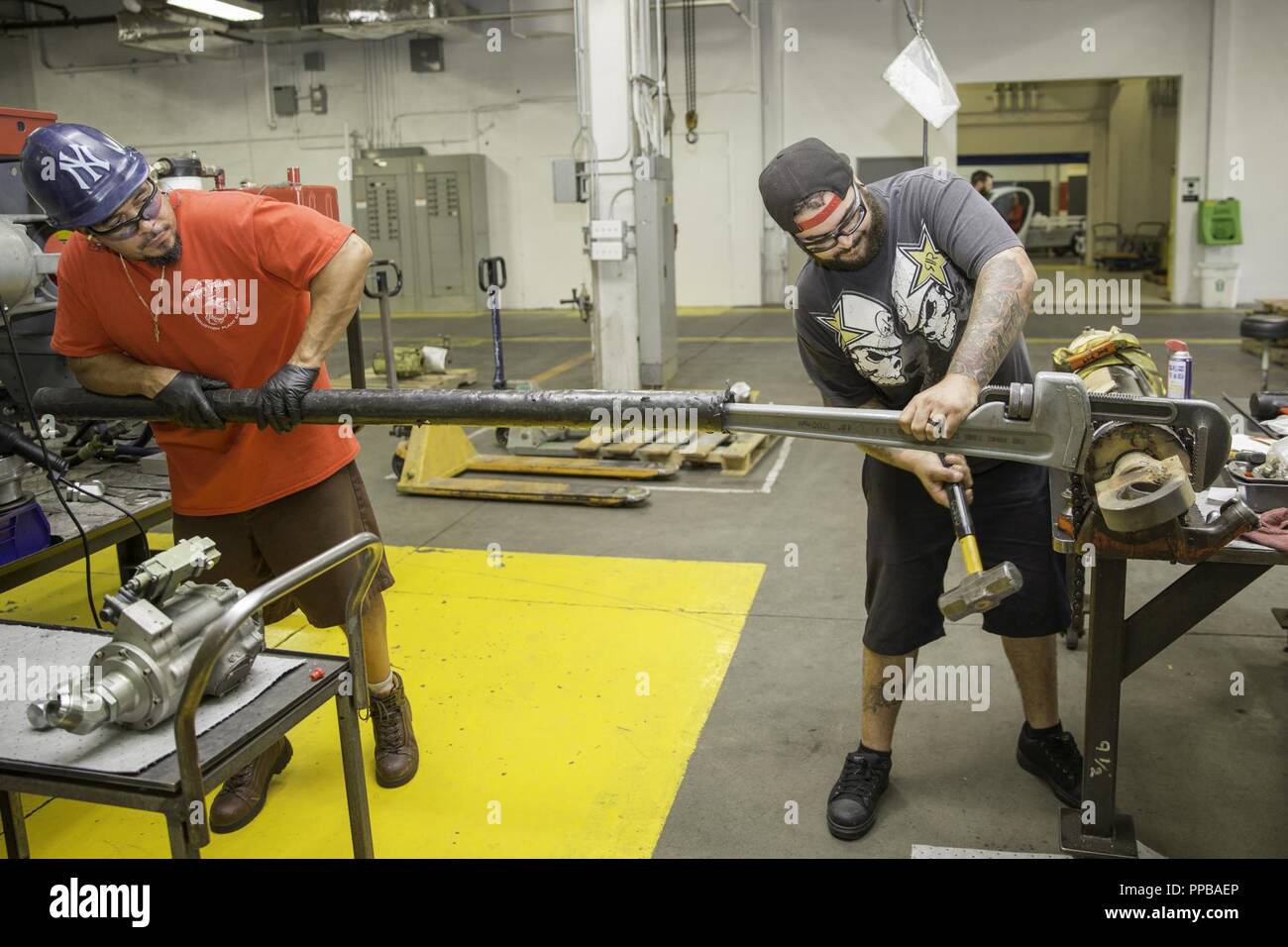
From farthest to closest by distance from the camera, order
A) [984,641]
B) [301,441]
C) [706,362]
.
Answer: [706,362] < [984,641] < [301,441]

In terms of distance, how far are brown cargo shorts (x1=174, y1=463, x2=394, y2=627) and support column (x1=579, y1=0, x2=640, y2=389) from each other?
5253 millimetres

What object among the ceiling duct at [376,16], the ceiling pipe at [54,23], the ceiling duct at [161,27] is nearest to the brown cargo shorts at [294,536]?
the ceiling duct at [376,16]

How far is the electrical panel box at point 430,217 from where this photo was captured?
540 inches

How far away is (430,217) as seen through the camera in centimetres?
1386

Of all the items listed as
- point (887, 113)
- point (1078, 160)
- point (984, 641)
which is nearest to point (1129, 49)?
point (887, 113)

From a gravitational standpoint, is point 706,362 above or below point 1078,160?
below

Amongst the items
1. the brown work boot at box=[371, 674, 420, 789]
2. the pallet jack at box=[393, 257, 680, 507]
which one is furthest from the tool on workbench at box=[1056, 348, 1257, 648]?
the pallet jack at box=[393, 257, 680, 507]

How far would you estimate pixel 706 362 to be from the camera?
381 inches

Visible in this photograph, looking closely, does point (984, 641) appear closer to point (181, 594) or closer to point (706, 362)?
point (181, 594)

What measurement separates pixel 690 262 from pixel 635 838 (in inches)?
466

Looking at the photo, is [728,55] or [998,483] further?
[728,55]

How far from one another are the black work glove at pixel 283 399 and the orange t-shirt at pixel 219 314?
0.27 m

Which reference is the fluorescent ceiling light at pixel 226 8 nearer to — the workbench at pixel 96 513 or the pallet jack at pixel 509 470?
the pallet jack at pixel 509 470

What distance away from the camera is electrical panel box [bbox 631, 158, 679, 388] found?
25.5 feet
